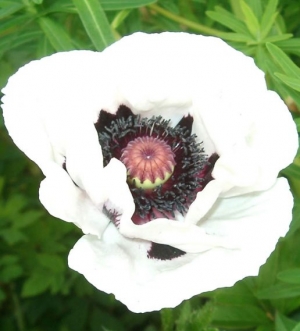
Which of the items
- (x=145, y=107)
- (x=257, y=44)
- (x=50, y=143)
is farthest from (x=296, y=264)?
(x=50, y=143)

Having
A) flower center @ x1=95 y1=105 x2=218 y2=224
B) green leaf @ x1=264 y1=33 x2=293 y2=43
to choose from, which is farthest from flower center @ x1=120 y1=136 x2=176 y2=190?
green leaf @ x1=264 y1=33 x2=293 y2=43

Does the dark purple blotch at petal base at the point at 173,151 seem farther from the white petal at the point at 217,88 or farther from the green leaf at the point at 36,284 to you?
the green leaf at the point at 36,284

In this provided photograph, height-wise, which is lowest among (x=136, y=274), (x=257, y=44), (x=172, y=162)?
(x=136, y=274)

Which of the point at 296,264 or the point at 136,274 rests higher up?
the point at 296,264

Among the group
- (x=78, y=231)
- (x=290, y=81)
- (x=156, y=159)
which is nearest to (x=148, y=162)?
(x=156, y=159)

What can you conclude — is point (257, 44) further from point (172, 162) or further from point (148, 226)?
point (148, 226)

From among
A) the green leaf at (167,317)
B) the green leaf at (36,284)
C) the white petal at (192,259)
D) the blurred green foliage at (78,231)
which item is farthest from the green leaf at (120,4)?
the green leaf at (36,284)
